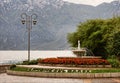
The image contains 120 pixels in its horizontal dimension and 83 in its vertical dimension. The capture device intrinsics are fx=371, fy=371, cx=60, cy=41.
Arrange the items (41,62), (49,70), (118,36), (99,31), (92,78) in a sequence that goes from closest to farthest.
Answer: (92,78) < (49,70) < (41,62) < (118,36) < (99,31)

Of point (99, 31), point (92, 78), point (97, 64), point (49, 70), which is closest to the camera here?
point (92, 78)

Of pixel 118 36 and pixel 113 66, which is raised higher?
pixel 118 36

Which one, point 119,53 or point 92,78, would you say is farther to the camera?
point 119,53

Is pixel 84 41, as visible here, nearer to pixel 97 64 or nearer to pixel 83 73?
pixel 97 64

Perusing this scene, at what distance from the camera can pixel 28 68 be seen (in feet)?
99.2

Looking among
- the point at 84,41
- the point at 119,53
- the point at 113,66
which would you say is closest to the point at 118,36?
the point at 119,53

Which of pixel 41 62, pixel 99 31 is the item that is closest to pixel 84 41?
pixel 99 31

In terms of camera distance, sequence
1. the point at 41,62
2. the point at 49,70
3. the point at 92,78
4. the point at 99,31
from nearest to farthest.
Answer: the point at 92,78
the point at 49,70
the point at 41,62
the point at 99,31

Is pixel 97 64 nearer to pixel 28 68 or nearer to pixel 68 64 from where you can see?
pixel 68 64

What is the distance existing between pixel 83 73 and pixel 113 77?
226 cm

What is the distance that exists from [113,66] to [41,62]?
264 inches

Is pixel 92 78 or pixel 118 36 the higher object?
pixel 118 36

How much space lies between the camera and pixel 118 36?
4550cm

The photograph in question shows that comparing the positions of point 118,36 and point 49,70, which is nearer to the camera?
point 49,70
